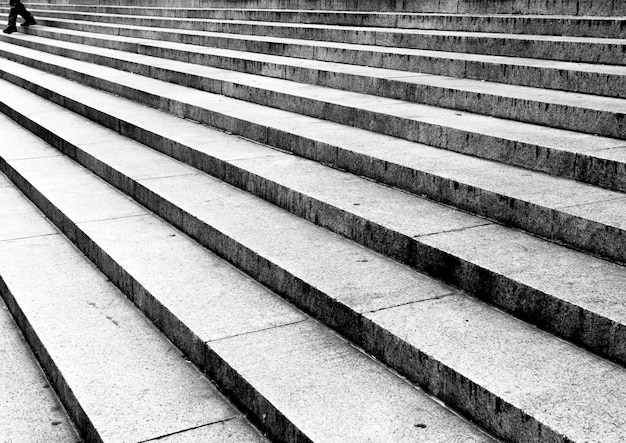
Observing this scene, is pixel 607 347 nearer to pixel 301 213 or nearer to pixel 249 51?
pixel 301 213

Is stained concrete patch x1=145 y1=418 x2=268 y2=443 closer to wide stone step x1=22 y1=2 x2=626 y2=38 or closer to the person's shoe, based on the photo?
wide stone step x1=22 y1=2 x2=626 y2=38

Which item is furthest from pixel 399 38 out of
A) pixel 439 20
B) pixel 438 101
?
pixel 438 101

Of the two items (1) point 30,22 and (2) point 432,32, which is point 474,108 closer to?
(2) point 432,32

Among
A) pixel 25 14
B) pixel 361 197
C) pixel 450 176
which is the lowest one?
pixel 361 197

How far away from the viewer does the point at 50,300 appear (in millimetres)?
4887

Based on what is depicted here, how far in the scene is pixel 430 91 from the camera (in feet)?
23.2

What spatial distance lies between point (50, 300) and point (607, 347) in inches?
129

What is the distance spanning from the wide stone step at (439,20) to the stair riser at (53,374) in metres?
5.86

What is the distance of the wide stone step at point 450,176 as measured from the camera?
4.11 m

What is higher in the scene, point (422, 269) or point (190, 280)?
point (422, 269)

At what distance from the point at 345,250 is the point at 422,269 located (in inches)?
22.9

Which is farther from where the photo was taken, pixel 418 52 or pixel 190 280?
pixel 418 52

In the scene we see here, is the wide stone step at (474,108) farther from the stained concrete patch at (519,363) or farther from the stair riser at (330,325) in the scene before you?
the stair riser at (330,325)

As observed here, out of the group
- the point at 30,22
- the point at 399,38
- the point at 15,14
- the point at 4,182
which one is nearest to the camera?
the point at 4,182
